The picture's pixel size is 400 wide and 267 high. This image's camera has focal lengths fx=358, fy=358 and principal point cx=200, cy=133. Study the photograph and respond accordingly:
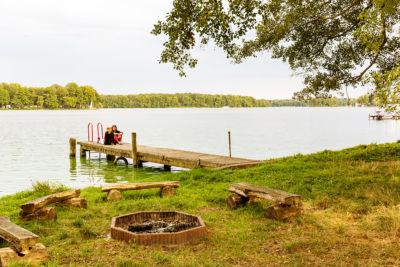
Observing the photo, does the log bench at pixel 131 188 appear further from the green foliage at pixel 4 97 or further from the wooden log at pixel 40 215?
the green foliage at pixel 4 97

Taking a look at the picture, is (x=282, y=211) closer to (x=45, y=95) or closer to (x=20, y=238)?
(x=20, y=238)

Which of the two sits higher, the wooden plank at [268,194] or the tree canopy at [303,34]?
the tree canopy at [303,34]

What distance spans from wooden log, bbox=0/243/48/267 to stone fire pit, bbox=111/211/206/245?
1.31 m

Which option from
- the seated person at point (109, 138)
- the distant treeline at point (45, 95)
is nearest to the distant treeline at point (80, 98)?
the distant treeline at point (45, 95)

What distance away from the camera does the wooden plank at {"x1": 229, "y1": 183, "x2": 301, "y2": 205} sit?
7047 millimetres

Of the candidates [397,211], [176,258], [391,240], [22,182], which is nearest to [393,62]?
[397,211]

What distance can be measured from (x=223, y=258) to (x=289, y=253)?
100 centimetres

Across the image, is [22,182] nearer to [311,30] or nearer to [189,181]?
[189,181]

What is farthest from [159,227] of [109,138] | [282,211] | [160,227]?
[109,138]

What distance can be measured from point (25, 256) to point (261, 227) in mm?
3971

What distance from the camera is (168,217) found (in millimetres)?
7199

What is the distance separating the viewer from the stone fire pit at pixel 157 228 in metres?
5.86

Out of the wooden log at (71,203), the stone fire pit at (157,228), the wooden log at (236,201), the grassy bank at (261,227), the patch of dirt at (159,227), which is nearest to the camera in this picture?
the grassy bank at (261,227)

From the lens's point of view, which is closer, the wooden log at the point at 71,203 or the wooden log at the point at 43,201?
the wooden log at the point at 43,201
